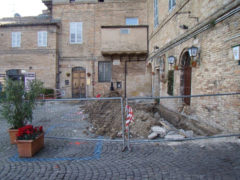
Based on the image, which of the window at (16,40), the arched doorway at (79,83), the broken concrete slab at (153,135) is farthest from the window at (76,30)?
the broken concrete slab at (153,135)

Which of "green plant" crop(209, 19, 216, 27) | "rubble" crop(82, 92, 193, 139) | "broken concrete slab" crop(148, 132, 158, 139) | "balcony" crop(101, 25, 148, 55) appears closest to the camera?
"green plant" crop(209, 19, 216, 27)

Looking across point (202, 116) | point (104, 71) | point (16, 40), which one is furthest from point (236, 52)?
point (16, 40)

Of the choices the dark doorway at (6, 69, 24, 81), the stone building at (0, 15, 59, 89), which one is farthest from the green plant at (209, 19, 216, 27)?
the dark doorway at (6, 69, 24, 81)

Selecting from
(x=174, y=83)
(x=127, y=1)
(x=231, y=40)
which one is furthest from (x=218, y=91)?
(x=127, y=1)

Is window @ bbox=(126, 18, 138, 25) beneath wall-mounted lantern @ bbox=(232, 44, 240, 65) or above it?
above

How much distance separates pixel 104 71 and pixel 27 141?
1321cm

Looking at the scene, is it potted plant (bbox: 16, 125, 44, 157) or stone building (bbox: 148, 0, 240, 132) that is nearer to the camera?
potted plant (bbox: 16, 125, 44, 157)

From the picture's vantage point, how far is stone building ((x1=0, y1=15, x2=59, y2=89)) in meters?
16.6

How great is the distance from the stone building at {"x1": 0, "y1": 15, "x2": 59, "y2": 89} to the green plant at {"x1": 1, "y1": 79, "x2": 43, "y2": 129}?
39.5ft

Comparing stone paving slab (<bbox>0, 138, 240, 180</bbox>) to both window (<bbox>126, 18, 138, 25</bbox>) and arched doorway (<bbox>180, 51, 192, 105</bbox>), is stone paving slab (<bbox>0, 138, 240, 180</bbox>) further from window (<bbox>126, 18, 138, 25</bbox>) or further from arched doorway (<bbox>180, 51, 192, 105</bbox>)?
window (<bbox>126, 18, 138, 25</bbox>)

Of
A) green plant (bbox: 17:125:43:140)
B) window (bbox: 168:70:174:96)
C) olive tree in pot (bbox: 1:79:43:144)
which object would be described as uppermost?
window (bbox: 168:70:174:96)

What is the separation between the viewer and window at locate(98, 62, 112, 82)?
17.0 m

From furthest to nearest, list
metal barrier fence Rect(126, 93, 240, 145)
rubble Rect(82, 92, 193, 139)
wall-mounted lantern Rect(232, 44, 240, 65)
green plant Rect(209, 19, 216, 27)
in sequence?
rubble Rect(82, 92, 193, 139) < green plant Rect(209, 19, 216, 27) < metal barrier fence Rect(126, 93, 240, 145) < wall-mounted lantern Rect(232, 44, 240, 65)

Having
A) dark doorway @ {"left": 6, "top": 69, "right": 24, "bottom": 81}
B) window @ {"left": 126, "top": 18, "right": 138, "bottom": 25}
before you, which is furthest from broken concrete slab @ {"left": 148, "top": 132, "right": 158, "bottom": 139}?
dark doorway @ {"left": 6, "top": 69, "right": 24, "bottom": 81}
